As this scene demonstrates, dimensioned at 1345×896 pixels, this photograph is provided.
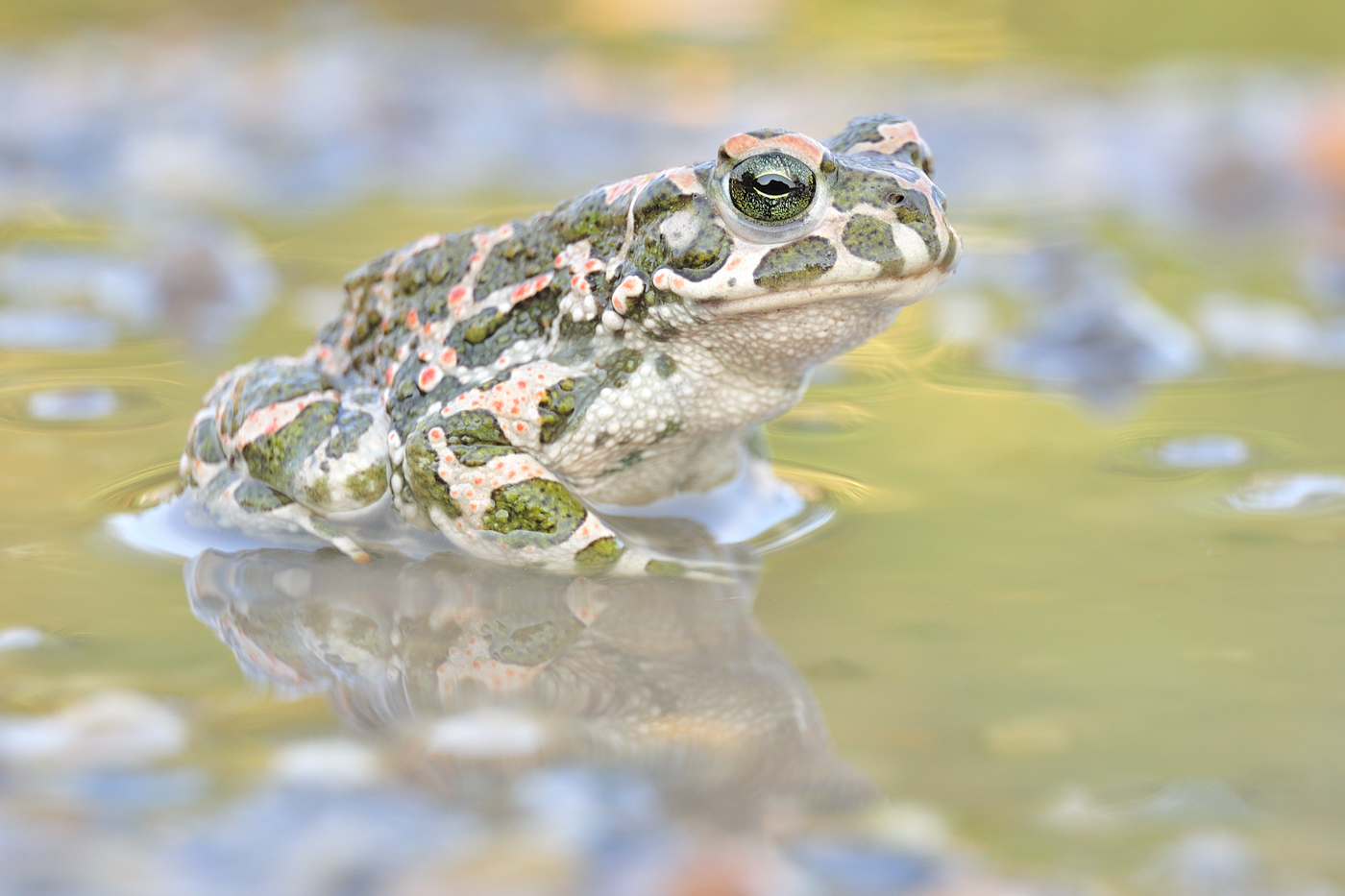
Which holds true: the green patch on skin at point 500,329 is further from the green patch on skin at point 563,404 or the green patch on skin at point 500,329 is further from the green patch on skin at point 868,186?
the green patch on skin at point 868,186

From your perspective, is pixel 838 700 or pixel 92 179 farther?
pixel 92 179

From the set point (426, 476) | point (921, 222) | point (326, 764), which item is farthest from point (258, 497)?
point (921, 222)

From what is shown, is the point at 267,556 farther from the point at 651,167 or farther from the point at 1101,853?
the point at 651,167

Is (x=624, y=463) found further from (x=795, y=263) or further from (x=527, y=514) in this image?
(x=795, y=263)

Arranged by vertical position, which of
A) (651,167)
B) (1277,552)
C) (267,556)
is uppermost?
(651,167)

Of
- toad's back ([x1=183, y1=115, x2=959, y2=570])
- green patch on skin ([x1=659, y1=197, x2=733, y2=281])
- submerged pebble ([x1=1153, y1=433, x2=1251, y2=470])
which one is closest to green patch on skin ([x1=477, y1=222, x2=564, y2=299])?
toad's back ([x1=183, y1=115, x2=959, y2=570])

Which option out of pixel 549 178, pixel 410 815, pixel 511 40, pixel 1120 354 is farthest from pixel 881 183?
pixel 511 40

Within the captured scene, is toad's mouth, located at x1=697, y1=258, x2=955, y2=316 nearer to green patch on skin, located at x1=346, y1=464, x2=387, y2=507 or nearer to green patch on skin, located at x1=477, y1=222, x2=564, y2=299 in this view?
green patch on skin, located at x1=477, y1=222, x2=564, y2=299

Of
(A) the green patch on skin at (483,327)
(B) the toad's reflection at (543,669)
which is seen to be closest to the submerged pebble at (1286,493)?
(B) the toad's reflection at (543,669)
